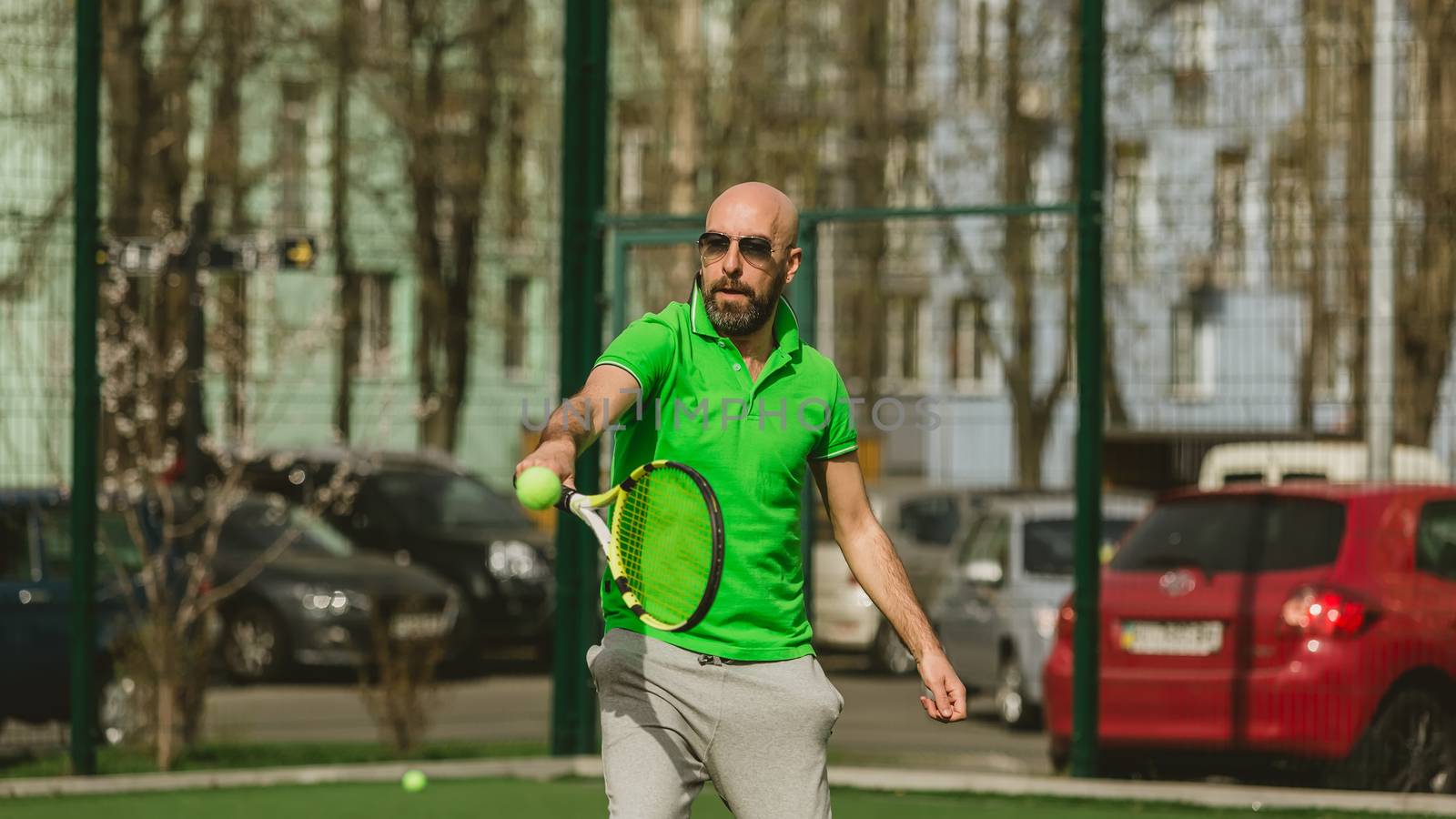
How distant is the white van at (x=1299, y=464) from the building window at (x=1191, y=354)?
0.28 m

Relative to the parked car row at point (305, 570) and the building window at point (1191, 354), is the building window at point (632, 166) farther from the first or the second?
the building window at point (1191, 354)

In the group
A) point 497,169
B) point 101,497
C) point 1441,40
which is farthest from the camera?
point 497,169

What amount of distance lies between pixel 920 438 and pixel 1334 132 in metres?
2.36

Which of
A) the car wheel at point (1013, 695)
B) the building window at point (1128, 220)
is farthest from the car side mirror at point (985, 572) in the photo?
the building window at point (1128, 220)

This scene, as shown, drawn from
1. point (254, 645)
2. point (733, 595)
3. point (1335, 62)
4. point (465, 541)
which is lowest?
point (254, 645)

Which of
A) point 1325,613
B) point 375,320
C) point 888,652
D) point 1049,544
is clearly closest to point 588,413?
point 1325,613

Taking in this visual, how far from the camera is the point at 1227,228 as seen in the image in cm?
1016

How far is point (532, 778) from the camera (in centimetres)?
1017

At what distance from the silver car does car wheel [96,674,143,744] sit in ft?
14.4

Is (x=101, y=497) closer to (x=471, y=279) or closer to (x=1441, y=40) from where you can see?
(x=471, y=279)

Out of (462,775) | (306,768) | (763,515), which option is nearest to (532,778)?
(462,775)

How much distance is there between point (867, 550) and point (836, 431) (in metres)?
0.27

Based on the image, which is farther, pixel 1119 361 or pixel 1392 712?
pixel 1119 361

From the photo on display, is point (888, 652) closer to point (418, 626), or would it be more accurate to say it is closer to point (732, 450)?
point (418, 626)
